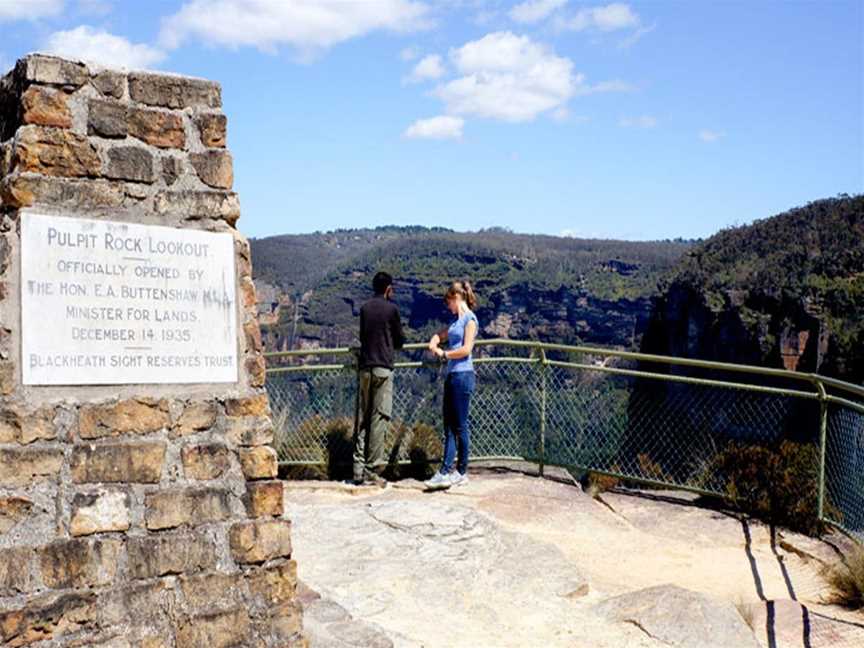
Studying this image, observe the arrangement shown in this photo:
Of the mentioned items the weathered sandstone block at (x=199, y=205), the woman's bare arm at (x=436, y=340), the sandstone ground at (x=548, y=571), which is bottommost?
the sandstone ground at (x=548, y=571)

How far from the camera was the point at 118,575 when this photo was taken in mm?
3783

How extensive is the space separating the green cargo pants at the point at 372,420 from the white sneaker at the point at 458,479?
632mm

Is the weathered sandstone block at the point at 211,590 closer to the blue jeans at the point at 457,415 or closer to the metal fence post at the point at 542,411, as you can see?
the blue jeans at the point at 457,415

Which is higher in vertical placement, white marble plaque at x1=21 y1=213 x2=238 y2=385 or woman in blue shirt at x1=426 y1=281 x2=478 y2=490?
white marble plaque at x1=21 y1=213 x2=238 y2=385

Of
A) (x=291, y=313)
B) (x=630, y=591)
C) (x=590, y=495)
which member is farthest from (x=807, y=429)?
(x=291, y=313)

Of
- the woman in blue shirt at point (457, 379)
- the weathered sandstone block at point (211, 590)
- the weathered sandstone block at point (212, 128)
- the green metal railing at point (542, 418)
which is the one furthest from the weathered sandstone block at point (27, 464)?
the green metal railing at point (542, 418)

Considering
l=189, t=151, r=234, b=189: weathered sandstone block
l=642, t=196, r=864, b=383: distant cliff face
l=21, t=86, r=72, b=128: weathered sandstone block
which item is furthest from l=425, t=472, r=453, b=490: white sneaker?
l=642, t=196, r=864, b=383: distant cliff face

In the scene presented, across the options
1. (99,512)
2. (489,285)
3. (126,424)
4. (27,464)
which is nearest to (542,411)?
(126,424)

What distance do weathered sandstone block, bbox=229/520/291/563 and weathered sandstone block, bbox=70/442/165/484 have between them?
0.42m

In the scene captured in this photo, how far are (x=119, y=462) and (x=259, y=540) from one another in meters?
0.67

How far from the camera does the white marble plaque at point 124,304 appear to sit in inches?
145

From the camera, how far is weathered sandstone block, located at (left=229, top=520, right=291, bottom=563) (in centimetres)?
406

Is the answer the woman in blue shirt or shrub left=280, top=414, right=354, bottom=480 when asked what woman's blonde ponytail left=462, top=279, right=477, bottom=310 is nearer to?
the woman in blue shirt

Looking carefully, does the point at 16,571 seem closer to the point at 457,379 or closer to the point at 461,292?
the point at 457,379
